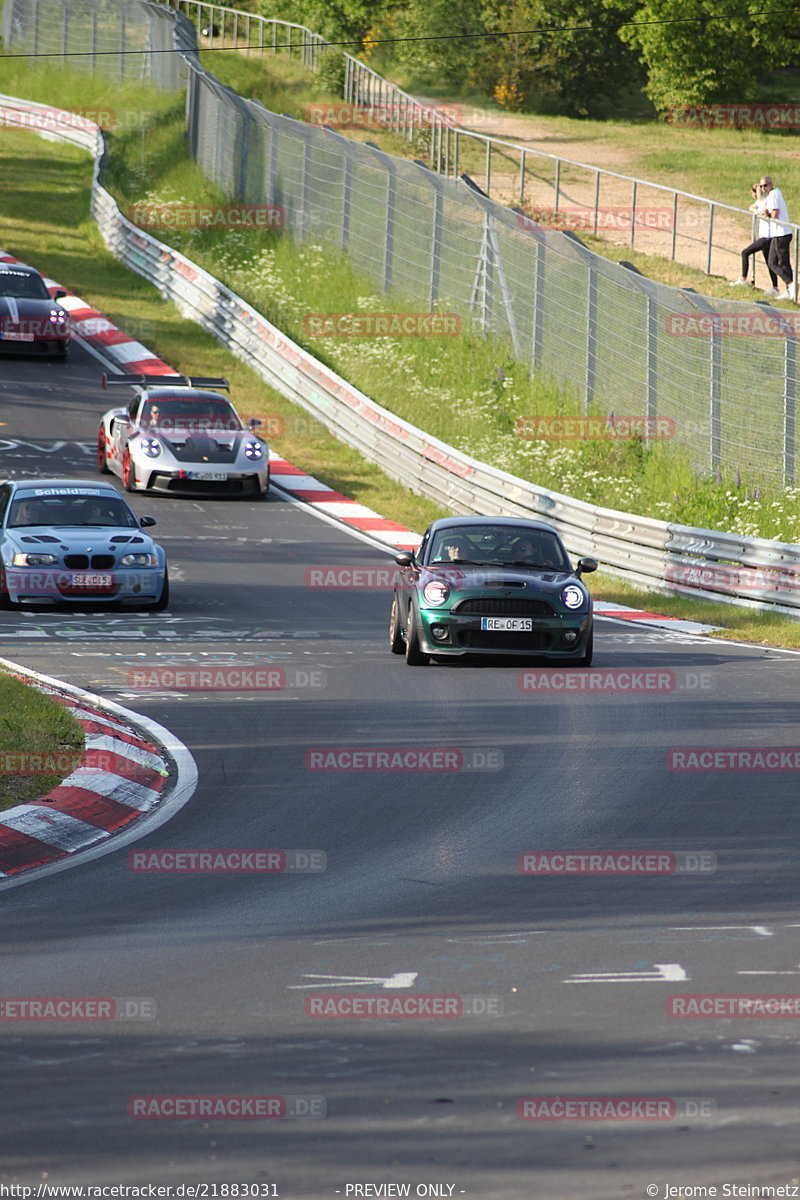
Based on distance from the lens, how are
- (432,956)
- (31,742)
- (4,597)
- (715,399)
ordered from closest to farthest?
(432,956) → (31,742) → (4,597) → (715,399)

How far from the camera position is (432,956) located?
23.1 feet

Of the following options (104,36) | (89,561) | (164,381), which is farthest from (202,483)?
(104,36)

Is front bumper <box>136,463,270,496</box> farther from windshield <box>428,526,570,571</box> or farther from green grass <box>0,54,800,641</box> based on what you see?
windshield <box>428,526,570,571</box>

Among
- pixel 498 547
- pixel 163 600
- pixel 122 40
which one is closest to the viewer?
pixel 498 547

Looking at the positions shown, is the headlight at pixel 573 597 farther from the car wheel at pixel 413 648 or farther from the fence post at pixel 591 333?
the fence post at pixel 591 333

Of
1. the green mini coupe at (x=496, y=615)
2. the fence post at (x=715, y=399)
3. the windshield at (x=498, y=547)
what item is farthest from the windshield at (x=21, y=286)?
the green mini coupe at (x=496, y=615)

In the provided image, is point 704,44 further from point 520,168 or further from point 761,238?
point 761,238

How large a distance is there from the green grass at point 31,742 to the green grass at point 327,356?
9.47 m

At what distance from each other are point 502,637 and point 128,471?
11.9 meters

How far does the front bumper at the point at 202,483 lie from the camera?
85.1ft

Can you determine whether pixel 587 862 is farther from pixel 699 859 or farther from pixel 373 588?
pixel 373 588

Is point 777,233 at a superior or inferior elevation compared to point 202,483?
superior

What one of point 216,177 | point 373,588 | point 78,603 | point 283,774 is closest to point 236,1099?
point 283,774

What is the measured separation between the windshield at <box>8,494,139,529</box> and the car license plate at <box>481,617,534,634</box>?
18.6 ft
